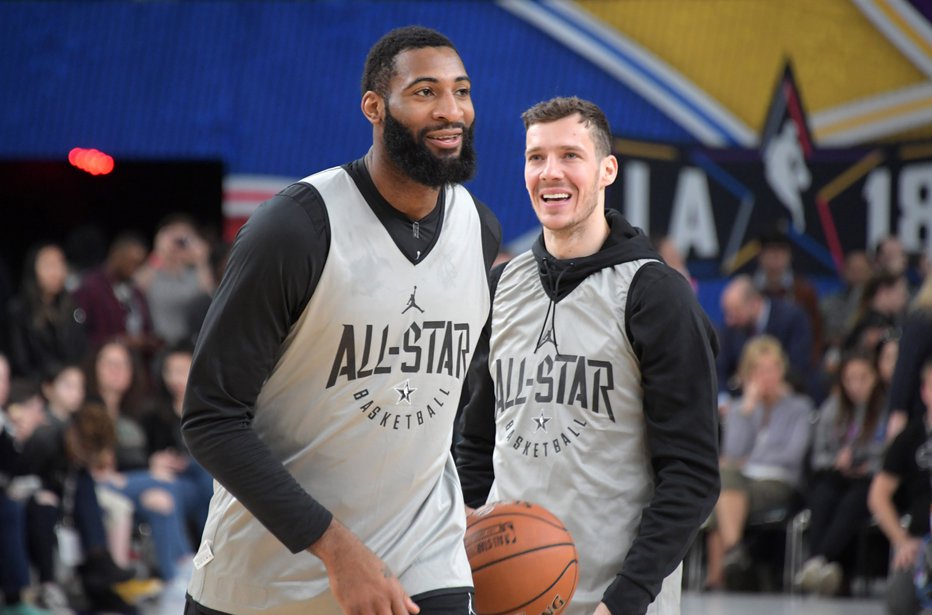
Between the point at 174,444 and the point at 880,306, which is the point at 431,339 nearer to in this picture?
the point at 174,444

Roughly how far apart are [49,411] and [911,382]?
4.83 meters

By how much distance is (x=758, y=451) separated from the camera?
8.84 m

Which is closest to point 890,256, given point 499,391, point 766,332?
point 766,332

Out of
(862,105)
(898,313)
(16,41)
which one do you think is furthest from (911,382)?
(16,41)

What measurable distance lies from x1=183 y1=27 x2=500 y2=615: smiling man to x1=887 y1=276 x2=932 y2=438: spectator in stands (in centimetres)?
385

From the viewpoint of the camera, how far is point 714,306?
1135 cm

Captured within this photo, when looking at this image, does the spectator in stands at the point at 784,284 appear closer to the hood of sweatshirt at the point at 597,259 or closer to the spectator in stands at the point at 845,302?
the spectator in stands at the point at 845,302

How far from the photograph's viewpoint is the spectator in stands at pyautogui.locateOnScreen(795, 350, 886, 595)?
8461mm

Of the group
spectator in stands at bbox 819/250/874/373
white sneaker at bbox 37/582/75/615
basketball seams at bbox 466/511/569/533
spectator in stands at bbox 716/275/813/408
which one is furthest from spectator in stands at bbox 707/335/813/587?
basketball seams at bbox 466/511/569/533

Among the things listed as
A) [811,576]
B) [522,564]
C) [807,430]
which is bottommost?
[811,576]

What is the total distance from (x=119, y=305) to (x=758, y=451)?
4.46 m

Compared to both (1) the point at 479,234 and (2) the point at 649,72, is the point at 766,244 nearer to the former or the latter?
(2) the point at 649,72

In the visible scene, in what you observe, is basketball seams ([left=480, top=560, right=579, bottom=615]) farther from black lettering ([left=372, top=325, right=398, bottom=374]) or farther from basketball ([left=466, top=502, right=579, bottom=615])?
black lettering ([left=372, top=325, right=398, bottom=374])

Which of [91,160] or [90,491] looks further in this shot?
[91,160]
